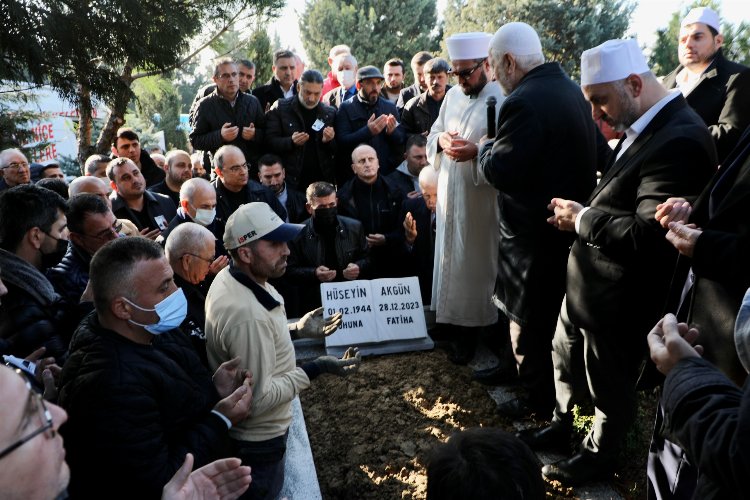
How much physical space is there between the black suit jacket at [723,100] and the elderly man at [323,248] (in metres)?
3.09

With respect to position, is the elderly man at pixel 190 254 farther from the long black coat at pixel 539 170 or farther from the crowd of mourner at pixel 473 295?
the long black coat at pixel 539 170

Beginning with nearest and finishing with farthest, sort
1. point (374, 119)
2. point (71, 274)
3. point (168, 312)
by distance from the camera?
point (168, 312) → point (71, 274) → point (374, 119)

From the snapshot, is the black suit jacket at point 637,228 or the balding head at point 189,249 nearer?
the black suit jacket at point 637,228

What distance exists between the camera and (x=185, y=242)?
3.32m

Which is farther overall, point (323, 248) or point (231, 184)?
point (231, 184)

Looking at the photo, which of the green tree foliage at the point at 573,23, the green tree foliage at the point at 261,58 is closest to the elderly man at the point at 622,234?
the green tree foliage at the point at 573,23

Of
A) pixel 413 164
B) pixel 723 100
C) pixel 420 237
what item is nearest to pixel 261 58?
pixel 413 164

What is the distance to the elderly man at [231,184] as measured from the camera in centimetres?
580

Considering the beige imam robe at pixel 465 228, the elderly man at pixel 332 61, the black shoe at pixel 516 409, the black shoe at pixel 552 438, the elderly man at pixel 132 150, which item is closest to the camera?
the black shoe at pixel 552 438

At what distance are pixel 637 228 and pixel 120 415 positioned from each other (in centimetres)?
231

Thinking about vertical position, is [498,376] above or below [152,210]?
below

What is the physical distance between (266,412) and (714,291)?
1.96m

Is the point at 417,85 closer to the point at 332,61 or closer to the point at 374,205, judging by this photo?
the point at 332,61

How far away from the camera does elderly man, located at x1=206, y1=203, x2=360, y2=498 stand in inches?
105
